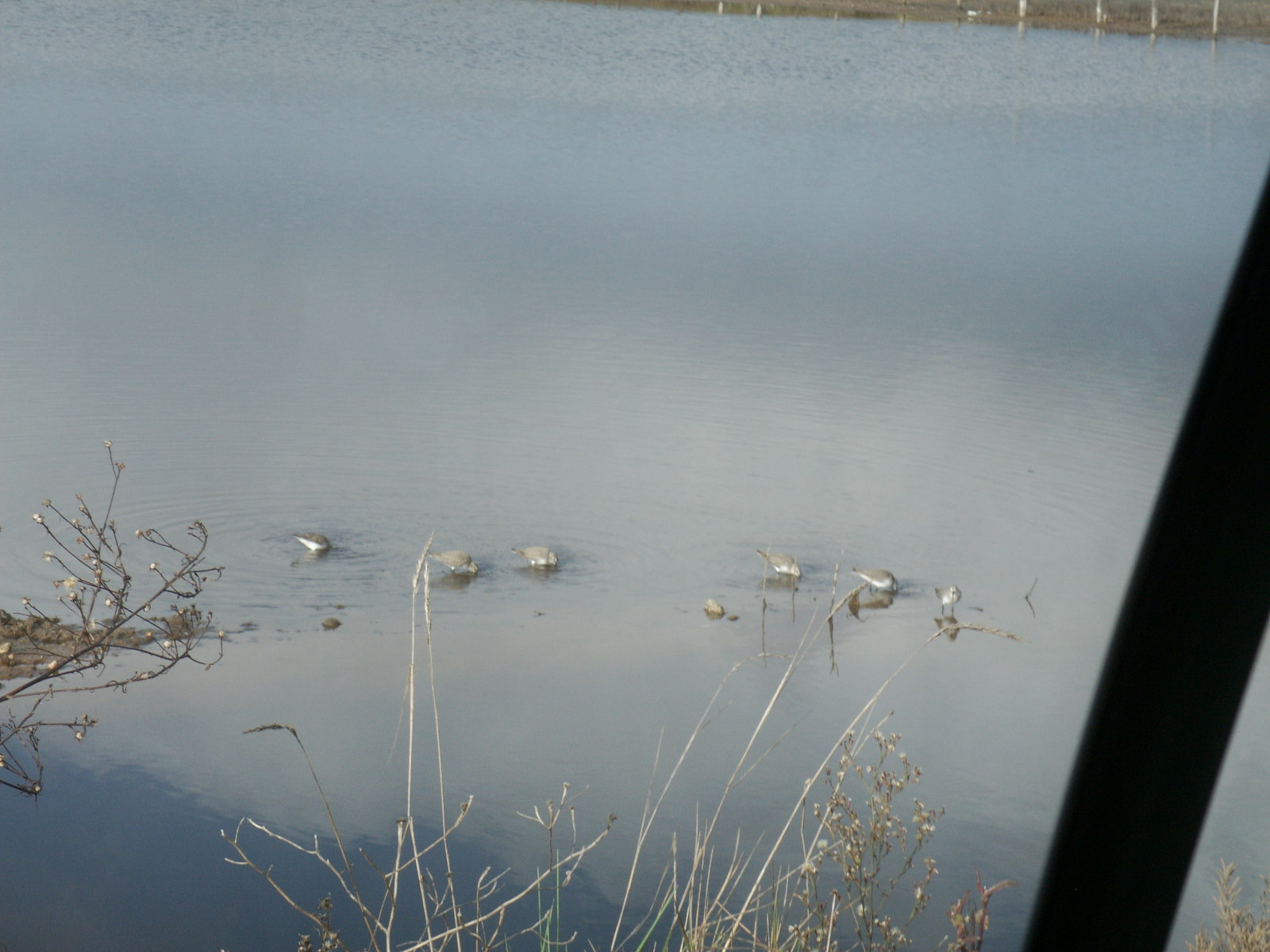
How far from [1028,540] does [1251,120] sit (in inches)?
373

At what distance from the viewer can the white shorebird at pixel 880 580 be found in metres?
4.96

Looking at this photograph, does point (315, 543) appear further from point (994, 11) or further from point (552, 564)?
point (994, 11)

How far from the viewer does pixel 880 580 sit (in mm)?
4961

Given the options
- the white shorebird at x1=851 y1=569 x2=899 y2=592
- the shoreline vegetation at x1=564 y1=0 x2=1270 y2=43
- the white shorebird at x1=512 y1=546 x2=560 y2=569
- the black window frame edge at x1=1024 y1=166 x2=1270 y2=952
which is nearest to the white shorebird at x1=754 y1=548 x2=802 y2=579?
the white shorebird at x1=851 y1=569 x2=899 y2=592

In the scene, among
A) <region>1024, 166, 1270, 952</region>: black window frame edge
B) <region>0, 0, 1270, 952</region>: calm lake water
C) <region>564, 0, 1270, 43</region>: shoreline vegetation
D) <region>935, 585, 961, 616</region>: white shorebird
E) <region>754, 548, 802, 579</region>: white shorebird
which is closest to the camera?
<region>1024, 166, 1270, 952</region>: black window frame edge

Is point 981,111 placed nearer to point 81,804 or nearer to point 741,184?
point 741,184

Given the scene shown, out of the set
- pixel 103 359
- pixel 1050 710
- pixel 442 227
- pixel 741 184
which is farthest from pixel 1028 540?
pixel 741 184

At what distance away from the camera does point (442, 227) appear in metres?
10.9

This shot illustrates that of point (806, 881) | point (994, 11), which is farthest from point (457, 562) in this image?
point (994, 11)

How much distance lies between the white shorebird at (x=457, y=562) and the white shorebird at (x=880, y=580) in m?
1.58

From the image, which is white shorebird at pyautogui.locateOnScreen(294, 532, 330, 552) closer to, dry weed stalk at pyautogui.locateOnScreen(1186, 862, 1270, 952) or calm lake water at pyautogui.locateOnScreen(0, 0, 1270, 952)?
calm lake water at pyautogui.locateOnScreen(0, 0, 1270, 952)

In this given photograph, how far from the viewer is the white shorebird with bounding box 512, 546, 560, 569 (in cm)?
497

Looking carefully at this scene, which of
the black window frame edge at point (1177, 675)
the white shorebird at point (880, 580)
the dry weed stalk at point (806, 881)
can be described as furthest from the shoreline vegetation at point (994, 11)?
the black window frame edge at point (1177, 675)

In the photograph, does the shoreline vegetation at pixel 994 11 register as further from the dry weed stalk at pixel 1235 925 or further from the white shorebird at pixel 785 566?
the dry weed stalk at pixel 1235 925
